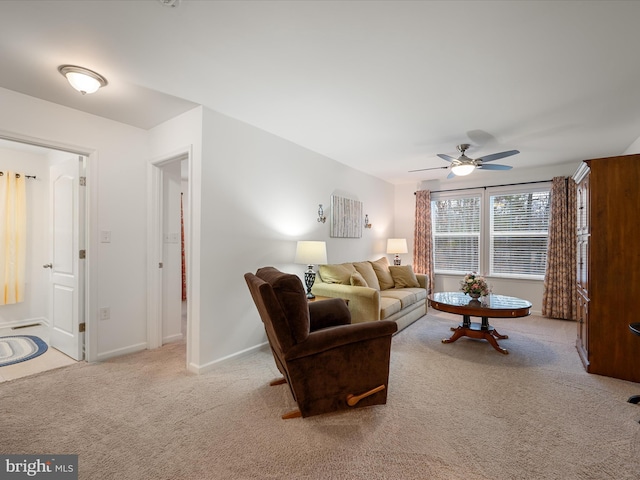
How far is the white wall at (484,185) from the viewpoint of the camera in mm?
5223

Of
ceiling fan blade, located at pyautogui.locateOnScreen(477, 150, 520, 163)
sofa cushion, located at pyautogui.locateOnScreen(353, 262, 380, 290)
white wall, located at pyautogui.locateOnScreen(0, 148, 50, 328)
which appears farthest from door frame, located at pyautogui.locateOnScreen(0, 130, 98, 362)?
ceiling fan blade, located at pyautogui.locateOnScreen(477, 150, 520, 163)

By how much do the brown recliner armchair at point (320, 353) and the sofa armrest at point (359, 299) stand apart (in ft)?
4.07

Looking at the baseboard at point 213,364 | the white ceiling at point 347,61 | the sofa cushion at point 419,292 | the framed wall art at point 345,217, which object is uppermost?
the white ceiling at point 347,61

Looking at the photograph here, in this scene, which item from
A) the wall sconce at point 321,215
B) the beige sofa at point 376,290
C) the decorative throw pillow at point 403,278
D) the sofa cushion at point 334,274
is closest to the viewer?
the beige sofa at point 376,290

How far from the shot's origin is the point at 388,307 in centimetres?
379

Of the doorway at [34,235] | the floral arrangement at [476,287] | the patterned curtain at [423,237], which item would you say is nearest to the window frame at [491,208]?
the patterned curtain at [423,237]

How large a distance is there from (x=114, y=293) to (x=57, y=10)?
2.50m

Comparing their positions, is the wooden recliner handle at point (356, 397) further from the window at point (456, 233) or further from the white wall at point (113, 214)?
the window at point (456, 233)

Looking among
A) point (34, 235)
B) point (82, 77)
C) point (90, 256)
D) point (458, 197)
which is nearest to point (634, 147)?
point (458, 197)

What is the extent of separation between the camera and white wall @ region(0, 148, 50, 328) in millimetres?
4406

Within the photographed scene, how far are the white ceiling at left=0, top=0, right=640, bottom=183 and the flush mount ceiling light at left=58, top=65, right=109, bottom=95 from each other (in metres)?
0.08

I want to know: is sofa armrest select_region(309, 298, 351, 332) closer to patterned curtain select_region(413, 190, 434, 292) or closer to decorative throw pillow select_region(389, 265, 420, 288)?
decorative throw pillow select_region(389, 265, 420, 288)

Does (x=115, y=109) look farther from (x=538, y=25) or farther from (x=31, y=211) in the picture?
(x=538, y=25)

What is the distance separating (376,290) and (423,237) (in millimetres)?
3084
